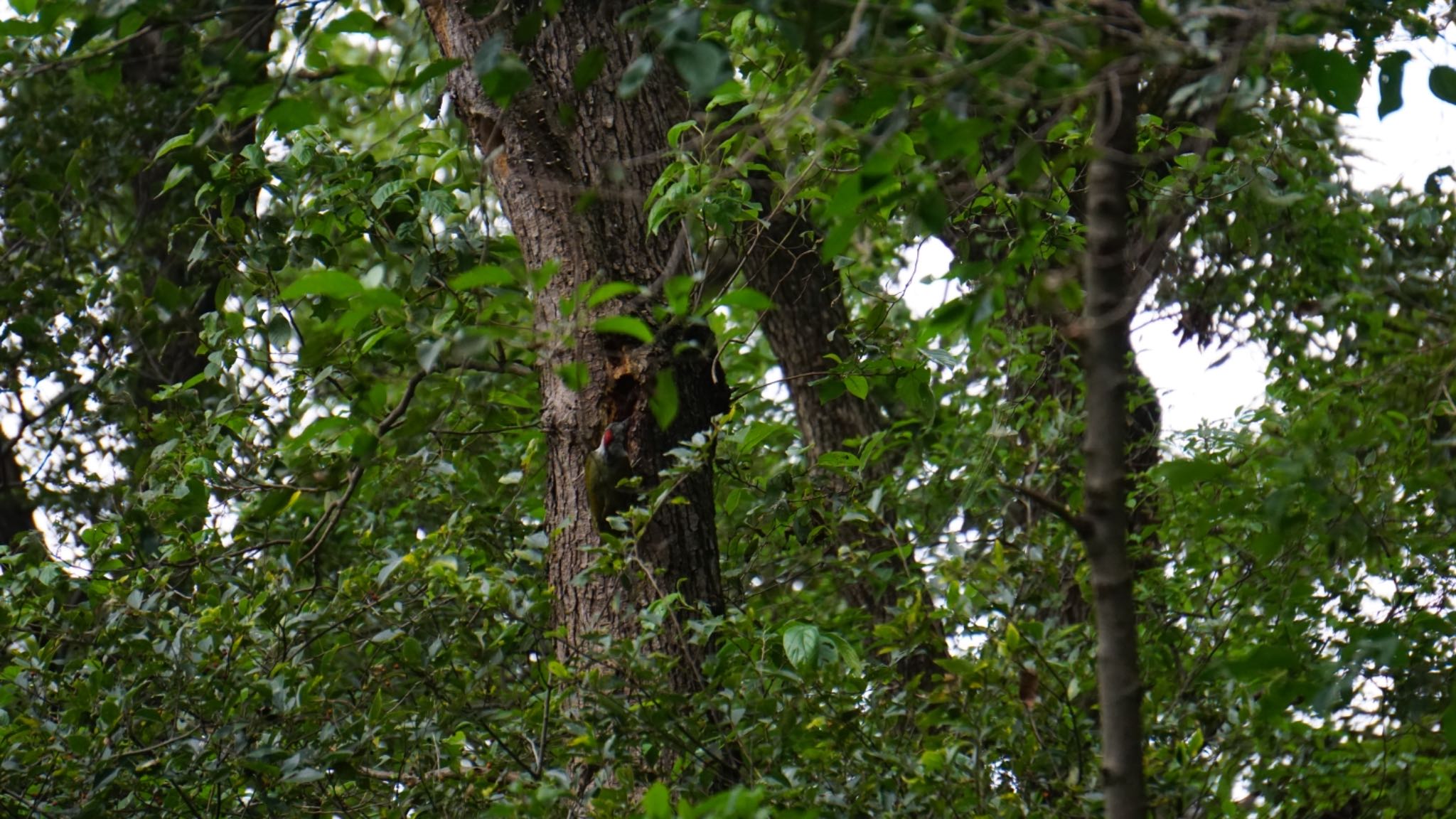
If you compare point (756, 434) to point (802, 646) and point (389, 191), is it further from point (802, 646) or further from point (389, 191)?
point (389, 191)

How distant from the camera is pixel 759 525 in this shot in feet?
10.2

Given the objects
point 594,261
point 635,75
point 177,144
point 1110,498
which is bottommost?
point 1110,498

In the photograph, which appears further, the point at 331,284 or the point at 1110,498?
the point at 331,284

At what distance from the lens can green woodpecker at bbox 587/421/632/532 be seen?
2.52 m

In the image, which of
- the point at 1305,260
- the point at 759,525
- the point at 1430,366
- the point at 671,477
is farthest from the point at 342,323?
the point at 1305,260

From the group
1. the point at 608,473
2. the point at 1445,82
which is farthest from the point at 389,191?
the point at 1445,82

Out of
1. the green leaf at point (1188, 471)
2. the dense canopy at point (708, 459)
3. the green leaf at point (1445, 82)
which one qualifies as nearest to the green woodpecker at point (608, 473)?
the dense canopy at point (708, 459)

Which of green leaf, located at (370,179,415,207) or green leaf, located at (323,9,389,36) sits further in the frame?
green leaf, located at (370,179,415,207)

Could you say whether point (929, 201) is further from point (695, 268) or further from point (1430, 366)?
point (695, 268)

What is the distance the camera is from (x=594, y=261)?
2674mm

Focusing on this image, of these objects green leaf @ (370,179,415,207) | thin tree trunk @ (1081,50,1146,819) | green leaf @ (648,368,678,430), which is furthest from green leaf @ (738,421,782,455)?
thin tree trunk @ (1081,50,1146,819)

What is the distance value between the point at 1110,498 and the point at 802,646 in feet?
3.62

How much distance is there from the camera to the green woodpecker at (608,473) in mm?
2521

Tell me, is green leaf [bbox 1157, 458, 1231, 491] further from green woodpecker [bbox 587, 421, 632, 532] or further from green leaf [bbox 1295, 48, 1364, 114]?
green woodpecker [bbox 587, 421, 632, 532]
